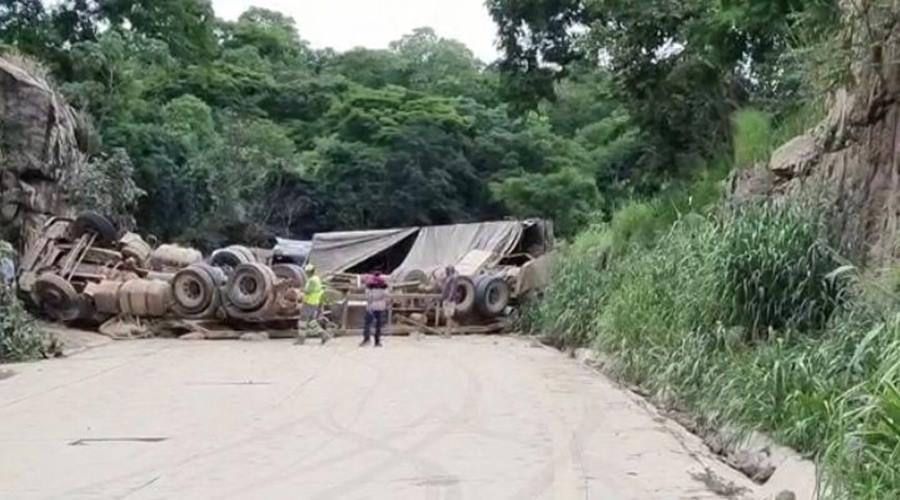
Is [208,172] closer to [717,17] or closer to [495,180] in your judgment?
[495,180]

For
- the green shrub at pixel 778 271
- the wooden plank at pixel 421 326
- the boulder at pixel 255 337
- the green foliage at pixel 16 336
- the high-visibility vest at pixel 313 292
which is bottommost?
the boulder at pixel 255 337

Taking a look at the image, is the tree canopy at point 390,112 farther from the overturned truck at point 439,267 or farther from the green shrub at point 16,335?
the green shrub at point 16,335

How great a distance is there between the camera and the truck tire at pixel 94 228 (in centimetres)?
2119

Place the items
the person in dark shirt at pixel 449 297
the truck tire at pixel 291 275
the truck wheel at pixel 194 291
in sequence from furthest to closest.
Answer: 1. the person in dark shirt at pixel 449 297
2. the truck tire at pixel 291 275
3. the truck wheel at pixel 194 291

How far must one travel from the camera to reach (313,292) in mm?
19062

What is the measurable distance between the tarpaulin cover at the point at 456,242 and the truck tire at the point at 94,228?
6642 mm

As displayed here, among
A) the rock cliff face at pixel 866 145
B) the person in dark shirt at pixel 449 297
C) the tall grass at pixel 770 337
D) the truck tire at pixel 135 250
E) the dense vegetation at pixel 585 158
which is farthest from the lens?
the person in dark shirt at pixel 449 297

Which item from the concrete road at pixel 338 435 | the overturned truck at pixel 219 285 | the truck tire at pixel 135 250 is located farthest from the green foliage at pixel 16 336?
the truck tire at pixel 135 250

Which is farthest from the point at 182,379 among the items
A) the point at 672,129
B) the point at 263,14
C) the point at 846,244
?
the point at 263,14

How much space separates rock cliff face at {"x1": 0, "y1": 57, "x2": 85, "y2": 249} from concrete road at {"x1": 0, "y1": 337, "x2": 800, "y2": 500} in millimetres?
8041

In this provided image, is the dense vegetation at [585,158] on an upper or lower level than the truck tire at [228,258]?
upper

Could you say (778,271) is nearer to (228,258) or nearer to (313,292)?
(313,292)

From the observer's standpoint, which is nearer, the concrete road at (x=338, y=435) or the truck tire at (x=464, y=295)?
the concrete road at (x=338, y=435)

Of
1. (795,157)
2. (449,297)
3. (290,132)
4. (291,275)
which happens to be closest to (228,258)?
(291,275)
